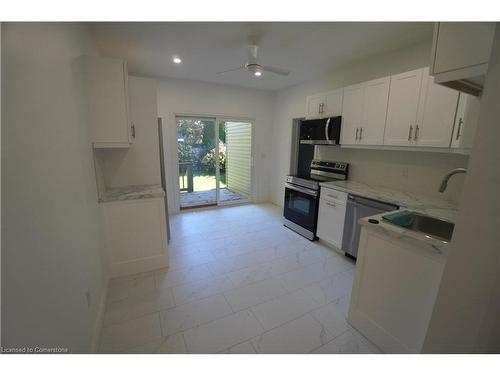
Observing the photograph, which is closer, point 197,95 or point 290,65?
point 290,65

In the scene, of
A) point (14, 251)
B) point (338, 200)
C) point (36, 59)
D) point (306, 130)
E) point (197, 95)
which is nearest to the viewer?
point (14, 251)

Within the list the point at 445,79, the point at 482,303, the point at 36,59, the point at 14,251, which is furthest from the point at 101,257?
the point at 445,79

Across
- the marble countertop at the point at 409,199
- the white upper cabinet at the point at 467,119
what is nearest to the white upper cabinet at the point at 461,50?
the white upper cabinet at the point at 467,119

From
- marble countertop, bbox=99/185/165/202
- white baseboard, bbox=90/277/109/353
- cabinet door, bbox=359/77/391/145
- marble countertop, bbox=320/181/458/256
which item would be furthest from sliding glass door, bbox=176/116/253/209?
white baseboard, bbox=90/277/109/353

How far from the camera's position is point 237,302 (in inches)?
81.4

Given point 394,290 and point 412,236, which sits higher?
point 412,236

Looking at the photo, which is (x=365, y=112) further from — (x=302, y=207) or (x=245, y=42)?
(x=245, y=42)

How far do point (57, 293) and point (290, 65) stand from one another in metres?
3.61

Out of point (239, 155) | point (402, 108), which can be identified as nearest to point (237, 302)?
point (402, 108)

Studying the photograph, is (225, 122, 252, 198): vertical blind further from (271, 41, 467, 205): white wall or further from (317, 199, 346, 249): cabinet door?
(317, 199, 346, 249): cabinet door

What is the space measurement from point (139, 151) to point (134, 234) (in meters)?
1.09

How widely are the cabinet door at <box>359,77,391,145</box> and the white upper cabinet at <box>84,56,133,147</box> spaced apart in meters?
2.77

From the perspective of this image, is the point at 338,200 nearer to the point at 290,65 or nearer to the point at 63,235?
the point at 290,65

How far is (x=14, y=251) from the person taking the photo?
0.77 meters
